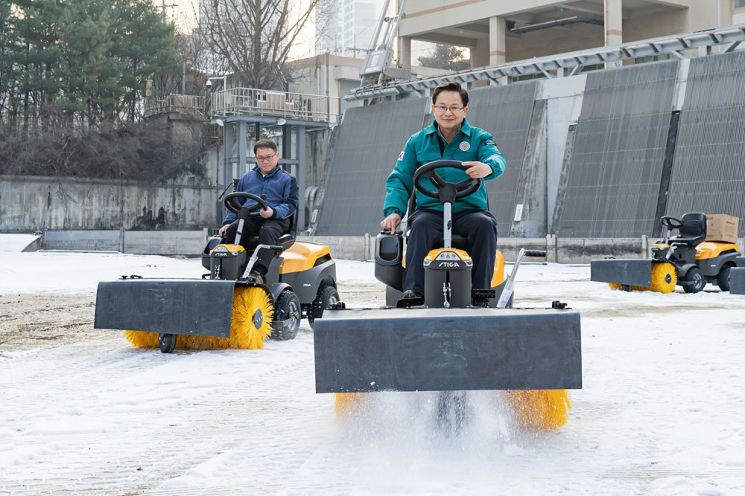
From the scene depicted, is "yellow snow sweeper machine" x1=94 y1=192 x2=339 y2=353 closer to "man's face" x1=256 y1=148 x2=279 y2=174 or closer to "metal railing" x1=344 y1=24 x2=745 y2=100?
"man's face" x1=256 y1=148 x2=279 y2=174

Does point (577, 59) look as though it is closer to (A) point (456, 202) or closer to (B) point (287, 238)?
(B) point (287, 238)

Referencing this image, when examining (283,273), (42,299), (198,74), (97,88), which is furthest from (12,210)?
(283,273)

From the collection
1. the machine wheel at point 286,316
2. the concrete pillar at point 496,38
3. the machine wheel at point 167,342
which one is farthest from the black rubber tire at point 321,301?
the concrete pillar at point 496,38

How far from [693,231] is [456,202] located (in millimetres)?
11588

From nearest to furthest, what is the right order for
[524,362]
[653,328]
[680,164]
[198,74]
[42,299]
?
[524,362]
[653,328]
[42,299]
[680,164]
[198,74]

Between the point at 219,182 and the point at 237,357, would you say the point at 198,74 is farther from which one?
the point at 237,357

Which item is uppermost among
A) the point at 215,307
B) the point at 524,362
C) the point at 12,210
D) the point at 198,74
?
the point at 198,74

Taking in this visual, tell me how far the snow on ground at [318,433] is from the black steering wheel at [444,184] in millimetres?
1018

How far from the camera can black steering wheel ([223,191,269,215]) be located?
25.6ft

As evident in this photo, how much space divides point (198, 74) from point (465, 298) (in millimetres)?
49112

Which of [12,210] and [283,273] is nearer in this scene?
[283,273]

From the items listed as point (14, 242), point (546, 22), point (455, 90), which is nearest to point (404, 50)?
point (546, 22)

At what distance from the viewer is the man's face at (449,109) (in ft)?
16.4

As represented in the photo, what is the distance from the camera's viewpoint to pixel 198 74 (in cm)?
5144
